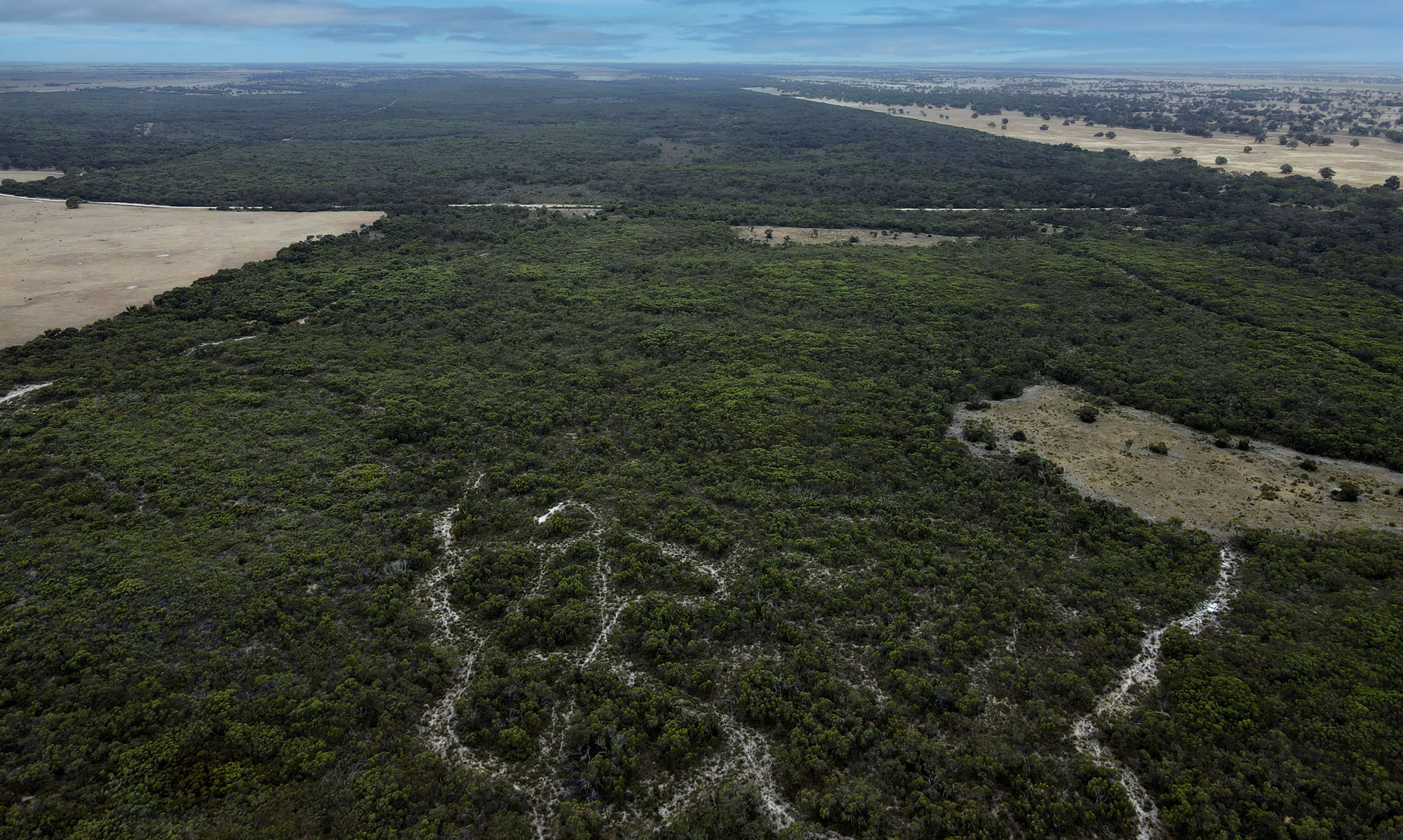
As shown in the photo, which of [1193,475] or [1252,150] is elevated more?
[1252,150]

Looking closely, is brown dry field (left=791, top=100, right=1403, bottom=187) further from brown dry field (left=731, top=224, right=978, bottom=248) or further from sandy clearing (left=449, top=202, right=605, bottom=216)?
sandy clearing (left=449, top=202, right=605, bottom=216)

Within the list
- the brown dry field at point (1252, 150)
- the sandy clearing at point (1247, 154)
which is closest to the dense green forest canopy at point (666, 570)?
the brown dry field at point (1252, 150)

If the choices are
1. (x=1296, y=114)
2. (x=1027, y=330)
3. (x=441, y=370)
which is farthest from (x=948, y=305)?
(x=1296, y=114)

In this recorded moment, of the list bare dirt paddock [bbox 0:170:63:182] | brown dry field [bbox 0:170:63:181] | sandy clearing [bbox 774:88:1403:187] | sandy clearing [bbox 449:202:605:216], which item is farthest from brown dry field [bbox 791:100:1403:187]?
brown dry field [bbox 0:170:63:181]

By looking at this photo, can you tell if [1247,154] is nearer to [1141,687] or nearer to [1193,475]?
[1193,475]

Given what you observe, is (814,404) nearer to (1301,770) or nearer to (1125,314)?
(1301,770)

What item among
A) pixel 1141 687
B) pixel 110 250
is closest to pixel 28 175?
pixel 110 250
